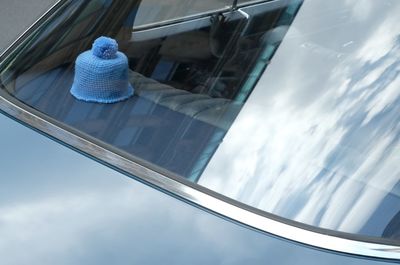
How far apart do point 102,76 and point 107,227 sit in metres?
0.58

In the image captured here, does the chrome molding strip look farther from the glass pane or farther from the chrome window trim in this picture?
the glass pane

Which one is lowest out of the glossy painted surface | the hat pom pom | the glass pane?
the glossy painted surface

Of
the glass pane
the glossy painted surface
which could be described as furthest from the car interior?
the glossy painted surface

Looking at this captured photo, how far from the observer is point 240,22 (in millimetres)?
2191

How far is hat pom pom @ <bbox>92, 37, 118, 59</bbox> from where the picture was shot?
196 cm

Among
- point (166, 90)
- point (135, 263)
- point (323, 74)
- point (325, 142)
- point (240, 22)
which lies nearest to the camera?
point (135, 263)

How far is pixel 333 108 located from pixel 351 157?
0.49 ft

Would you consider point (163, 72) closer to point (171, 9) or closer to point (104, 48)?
point (104, 48)

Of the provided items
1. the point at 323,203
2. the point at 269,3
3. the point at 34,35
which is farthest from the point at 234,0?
the point at 323,203

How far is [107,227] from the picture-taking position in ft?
4.92

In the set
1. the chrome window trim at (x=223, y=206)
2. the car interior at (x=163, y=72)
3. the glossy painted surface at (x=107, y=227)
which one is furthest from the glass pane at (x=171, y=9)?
the glossy painted surface at (x=107, y=227)

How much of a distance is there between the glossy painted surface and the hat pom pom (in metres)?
0.40

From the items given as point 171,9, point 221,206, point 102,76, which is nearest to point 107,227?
point 221,206

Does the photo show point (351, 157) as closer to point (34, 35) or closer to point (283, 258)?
point (283, 258)
